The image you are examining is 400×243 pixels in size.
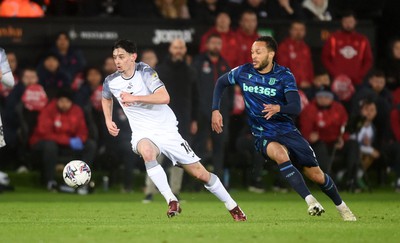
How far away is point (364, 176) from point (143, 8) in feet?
17.1

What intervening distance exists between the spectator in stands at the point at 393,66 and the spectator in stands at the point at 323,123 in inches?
75.5

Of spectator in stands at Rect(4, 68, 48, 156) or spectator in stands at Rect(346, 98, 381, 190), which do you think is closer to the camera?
spectator in stands at Rect(4, 68, 48, 156)

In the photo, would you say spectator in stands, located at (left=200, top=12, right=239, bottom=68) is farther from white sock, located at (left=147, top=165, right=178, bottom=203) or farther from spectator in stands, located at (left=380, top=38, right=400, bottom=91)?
white sock, located at (left=147, top=165, right=178, bottom=203)

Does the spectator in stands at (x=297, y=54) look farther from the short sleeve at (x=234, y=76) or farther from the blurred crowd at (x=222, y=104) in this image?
the short sleeve at (x=234, y=76)

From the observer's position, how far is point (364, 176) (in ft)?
66.1

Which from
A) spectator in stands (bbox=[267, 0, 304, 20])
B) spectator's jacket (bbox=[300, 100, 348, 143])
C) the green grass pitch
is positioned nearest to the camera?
the green grass pitch

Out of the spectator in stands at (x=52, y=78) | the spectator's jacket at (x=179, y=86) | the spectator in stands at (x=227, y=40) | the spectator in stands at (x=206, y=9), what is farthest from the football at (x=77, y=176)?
the spectator in stands at (x=206, y=9)

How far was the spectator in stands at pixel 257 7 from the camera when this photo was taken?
837 inches

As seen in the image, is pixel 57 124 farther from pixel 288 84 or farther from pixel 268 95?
pixel 288 84

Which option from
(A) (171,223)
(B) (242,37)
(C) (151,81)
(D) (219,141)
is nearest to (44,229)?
(A) (171,223)

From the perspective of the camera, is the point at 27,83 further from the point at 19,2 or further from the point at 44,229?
the point at 44,229

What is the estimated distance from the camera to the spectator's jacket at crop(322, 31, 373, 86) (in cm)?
2067

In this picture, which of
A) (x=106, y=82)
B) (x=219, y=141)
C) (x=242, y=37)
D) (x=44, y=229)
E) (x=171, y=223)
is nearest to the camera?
(x=44, y=229)

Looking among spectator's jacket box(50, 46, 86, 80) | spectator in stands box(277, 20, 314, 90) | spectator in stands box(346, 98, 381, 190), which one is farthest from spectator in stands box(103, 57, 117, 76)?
spectator in stands box(346, 98, 381, 190)
